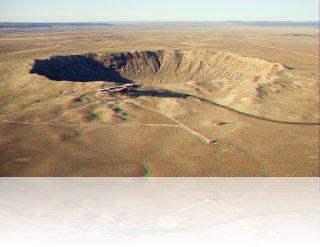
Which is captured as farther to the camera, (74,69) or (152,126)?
(74,69)

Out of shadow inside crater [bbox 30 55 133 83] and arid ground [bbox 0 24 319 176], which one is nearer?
arid ground [bbox 0 24 319 176]

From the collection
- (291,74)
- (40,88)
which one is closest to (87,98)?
(40,88)

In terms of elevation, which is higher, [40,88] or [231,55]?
[40,88]

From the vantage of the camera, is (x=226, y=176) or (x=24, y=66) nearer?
(x=226, y=176)

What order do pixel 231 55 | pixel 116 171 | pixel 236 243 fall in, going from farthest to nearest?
pixel 231 55 < pixel 116 171 < pixel 236 243

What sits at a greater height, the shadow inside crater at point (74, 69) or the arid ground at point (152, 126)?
the arid ground at point (152, 126)

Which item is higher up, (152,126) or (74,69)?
(152,126)

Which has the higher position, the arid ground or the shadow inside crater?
the arid ground

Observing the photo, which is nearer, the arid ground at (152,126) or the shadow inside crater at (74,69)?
the arid ground at (152,126)

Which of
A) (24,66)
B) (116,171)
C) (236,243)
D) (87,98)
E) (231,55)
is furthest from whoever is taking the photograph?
(231,55)

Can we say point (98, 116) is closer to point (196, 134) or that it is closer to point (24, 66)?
point (196, 134)
